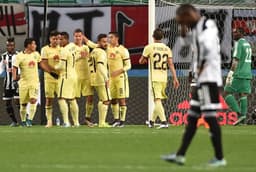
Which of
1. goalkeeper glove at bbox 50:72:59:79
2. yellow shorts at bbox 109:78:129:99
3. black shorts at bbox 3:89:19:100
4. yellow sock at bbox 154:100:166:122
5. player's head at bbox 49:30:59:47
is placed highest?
player's head at bbox 49:30:59:47

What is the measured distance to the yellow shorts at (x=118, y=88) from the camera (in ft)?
71.6

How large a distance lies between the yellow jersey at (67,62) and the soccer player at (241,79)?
362cm

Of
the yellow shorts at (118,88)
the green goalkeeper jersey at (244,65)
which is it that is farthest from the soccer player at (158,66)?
the green goalkeeper jersey at (244,65)

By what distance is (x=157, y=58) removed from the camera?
2036 centimetres

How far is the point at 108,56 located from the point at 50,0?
6.25 meters

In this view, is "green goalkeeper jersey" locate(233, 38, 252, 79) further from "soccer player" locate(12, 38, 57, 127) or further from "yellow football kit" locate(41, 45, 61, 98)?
"soccer player" locate(12, 38, 57, 127)

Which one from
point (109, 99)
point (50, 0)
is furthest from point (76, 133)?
point (50, 0)

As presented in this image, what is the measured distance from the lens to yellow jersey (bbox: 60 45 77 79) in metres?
20.8

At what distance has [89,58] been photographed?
70.9 feet

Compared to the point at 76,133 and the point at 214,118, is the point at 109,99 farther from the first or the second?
the point at 214,118

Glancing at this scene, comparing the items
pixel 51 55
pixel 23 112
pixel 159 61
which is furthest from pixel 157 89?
pixel 23 112

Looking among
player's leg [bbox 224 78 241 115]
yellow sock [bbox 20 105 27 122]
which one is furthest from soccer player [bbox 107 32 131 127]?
player's leg [bbox 224 78 241 115]

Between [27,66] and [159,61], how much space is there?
3.38 metres

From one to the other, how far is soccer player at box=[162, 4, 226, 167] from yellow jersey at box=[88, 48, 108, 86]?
1003 centimetres
